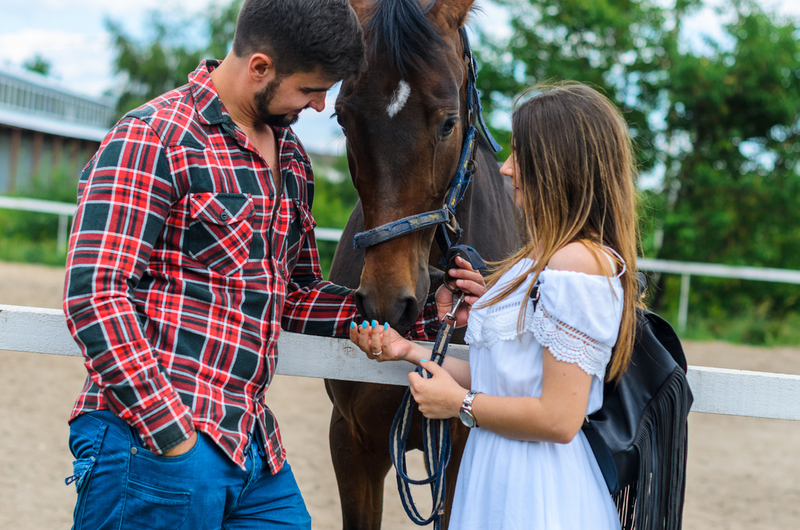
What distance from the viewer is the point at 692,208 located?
11.0m

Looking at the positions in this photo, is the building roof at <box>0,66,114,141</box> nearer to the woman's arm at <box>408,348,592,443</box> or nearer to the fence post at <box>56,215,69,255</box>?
the fence post at <box>56,215,69,255</box>

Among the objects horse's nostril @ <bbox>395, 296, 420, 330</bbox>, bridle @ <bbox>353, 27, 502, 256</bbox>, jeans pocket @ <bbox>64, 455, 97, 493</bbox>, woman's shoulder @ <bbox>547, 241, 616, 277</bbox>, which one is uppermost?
bridle @ <bbox>353, 27, 502, 256</bbox>

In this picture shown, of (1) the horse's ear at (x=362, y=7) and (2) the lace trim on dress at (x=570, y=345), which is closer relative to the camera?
(2) the lace trim on dress at (x=570, y=345)

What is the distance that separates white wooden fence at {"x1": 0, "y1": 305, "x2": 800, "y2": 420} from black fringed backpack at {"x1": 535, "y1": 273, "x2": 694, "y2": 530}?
1.21ft

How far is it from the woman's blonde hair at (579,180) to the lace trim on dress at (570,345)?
8 cm

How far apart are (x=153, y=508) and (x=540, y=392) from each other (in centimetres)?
76

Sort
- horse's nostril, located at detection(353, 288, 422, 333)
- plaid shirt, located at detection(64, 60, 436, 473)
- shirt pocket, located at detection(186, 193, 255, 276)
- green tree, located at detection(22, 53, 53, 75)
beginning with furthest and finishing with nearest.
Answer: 1. green tree, located at detection(22, 53, 53, 75)
2. horse's nostril, located at detection(353, 288, 422, 333)
3. shirt pocket, located at detection(186, 193, 255, 276)
4. plaid shirt, located at detection(64, 60, 436, 473)

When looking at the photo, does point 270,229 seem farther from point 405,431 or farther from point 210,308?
point 405,431

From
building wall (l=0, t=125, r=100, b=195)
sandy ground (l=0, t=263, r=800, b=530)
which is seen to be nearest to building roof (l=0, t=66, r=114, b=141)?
building wall (l=0, t=125, r=100, b=195)

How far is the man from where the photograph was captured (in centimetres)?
118

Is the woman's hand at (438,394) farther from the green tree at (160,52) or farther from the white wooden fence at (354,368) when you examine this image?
the green tree at (160,52)

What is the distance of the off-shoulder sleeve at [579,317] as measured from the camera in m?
1.22

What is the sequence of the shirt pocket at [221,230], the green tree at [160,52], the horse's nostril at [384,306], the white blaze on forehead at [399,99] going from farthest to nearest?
the green tree at [160,52] → the white blaze on forehead at [399,99] → the horse's nostril at [384,306] → the shirt pocket at [221,230]

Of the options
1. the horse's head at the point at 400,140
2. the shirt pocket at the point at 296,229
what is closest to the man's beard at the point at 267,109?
the shirt pocket at the point at 296,229
